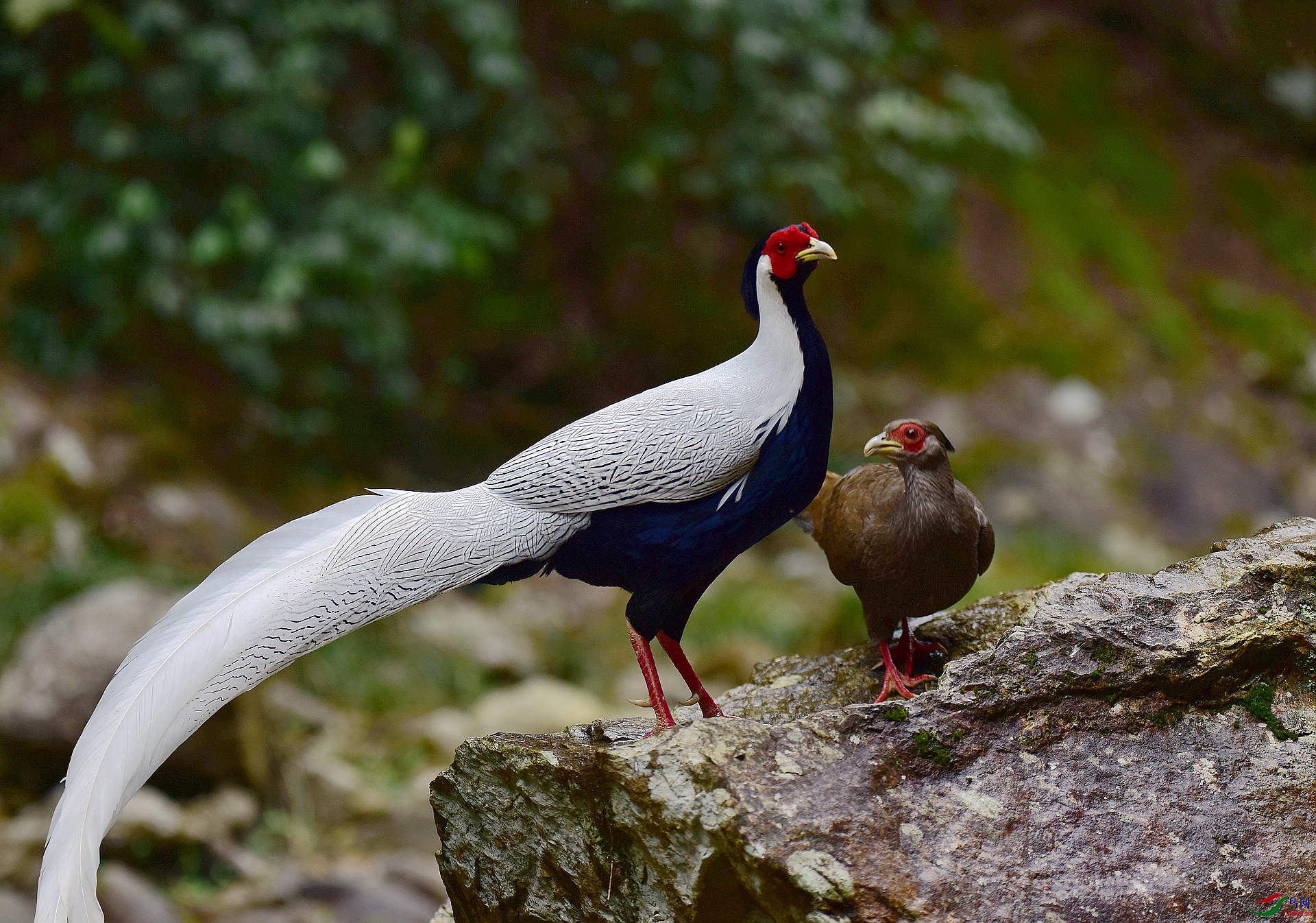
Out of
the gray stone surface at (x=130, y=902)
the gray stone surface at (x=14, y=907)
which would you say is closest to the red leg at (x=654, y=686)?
the gray stone surface at (x=130, y=902)

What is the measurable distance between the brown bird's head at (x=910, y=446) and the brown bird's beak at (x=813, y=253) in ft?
1.54

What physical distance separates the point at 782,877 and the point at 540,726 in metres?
3.95

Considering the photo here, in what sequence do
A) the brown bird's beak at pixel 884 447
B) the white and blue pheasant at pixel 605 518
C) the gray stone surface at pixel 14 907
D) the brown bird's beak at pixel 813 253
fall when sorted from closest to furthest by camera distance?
the white and blue pheasant at pixel 605 518 < the brown bird's beak at pixel 813 253 < the brown bird's beak at pixel 884 447 < the gray stone surface at pixel 14 907

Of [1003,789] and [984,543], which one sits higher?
[984,543]

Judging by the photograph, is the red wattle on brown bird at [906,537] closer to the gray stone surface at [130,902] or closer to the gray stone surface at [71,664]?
the gray stone surface at [130,902]

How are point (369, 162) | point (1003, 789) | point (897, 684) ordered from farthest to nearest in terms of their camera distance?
point (369, 162) < point (897, 684) < point (1003, 789)

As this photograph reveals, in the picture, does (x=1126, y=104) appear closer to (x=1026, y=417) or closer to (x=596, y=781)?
(x=1026, y=417)

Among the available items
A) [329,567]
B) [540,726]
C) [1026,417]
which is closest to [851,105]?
[1026,417]

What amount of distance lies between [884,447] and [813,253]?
52 cm

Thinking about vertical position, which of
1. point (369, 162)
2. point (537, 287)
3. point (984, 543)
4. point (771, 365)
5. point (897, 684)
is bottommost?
point (897, 684)

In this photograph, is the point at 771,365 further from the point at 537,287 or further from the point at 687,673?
the point at 537,287

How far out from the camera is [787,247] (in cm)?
276

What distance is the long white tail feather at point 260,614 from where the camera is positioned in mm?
2357

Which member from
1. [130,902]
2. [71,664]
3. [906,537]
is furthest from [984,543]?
[71,664]
